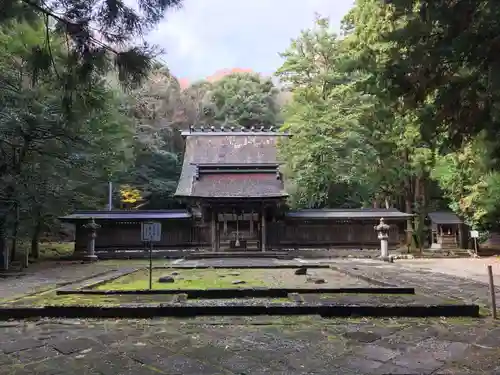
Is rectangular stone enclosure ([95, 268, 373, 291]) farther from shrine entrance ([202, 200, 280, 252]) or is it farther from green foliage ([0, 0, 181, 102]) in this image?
shrine entrance ([202, 200, 280, 252])

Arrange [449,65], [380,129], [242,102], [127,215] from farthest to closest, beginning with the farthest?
1. [242,102]
2. [127,215]
3. [380,129]
4. [449,65]

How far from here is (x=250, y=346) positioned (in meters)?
3.98

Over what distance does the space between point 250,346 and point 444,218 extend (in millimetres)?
21109

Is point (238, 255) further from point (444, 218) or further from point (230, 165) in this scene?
point (444, 218)

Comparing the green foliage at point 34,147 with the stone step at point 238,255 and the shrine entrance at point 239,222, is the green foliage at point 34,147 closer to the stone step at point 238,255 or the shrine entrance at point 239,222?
the stone step at point 238,255

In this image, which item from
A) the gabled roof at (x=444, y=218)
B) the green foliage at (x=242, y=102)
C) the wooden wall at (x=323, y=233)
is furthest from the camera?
the green foliage at (x=242, y=102)

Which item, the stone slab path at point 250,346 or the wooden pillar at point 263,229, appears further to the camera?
the wooden pillar at point 263,229

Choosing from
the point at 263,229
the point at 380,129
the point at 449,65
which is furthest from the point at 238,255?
the point at 449,65

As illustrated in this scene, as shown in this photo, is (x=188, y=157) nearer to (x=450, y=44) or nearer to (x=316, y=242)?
(x=316, y=242)

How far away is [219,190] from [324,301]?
1457cm

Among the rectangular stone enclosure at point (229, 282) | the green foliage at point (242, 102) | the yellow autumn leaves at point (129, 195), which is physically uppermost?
the green foliage at point (242, 102)

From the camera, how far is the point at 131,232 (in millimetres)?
20234

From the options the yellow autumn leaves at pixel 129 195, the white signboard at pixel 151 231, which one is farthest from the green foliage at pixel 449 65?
the yellow autumn leaves at pixel 129 195

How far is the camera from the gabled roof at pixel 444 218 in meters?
21.6
